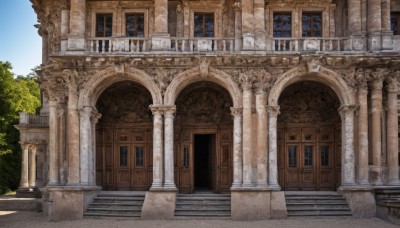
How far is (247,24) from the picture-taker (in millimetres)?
20375

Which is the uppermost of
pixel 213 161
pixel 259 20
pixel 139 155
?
pixel 259 20

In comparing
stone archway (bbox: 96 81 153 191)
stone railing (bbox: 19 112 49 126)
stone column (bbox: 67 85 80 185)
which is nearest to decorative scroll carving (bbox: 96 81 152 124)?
stone archway (bbox: 96 81 153 191)

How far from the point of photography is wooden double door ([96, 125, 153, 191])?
75.6ft

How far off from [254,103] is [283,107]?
3264 millimetres

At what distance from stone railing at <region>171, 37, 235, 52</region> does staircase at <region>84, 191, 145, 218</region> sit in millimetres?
6384

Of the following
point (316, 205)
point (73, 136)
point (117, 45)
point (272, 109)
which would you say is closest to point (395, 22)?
point (272, 109)

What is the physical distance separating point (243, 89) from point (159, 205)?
5.70 metres

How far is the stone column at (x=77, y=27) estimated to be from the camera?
20484mm

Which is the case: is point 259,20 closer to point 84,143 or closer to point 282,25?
point 282,25

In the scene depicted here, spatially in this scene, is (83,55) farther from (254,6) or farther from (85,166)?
(254,6)

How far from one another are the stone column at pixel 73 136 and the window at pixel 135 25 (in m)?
3.74

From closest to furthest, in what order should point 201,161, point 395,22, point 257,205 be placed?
point 257,205 < point 395,22 < point 201,161

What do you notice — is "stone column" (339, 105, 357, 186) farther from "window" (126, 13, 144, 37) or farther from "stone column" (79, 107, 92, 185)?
"stone column" (79, 107, 92, 185)

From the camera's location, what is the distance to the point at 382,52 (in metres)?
19.8
